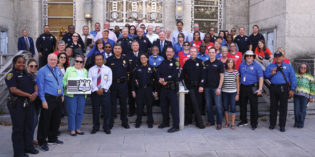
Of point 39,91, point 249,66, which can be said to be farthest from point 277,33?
point 39,91

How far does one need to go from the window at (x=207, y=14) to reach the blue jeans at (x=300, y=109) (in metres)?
7.82

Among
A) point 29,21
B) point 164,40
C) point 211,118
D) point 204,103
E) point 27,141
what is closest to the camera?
point 27,141

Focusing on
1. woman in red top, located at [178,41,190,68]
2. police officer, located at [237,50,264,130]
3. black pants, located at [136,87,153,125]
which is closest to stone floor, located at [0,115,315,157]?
black pants, located at [136,87,153,125]

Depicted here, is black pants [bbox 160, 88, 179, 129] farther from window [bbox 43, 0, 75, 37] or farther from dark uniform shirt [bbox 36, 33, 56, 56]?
window [bbox 43, 0, 75, 37]

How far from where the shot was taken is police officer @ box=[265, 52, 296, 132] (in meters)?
7.64

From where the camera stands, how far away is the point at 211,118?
811 centimetres

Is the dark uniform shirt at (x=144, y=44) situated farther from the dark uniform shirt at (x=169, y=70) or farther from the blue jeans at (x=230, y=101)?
the blue jeans at (x=230, y=101)

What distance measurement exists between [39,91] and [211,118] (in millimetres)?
4600

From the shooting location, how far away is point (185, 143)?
639 centimetres

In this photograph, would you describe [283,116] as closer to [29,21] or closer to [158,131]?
[158,131]

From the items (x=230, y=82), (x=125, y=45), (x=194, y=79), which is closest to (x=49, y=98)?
(x=125, y=45)

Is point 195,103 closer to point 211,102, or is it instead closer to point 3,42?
point 211,102

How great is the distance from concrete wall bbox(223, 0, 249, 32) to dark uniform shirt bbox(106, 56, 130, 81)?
888cm

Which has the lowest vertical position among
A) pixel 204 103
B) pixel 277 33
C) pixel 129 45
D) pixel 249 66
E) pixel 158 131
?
pixel 158 131
